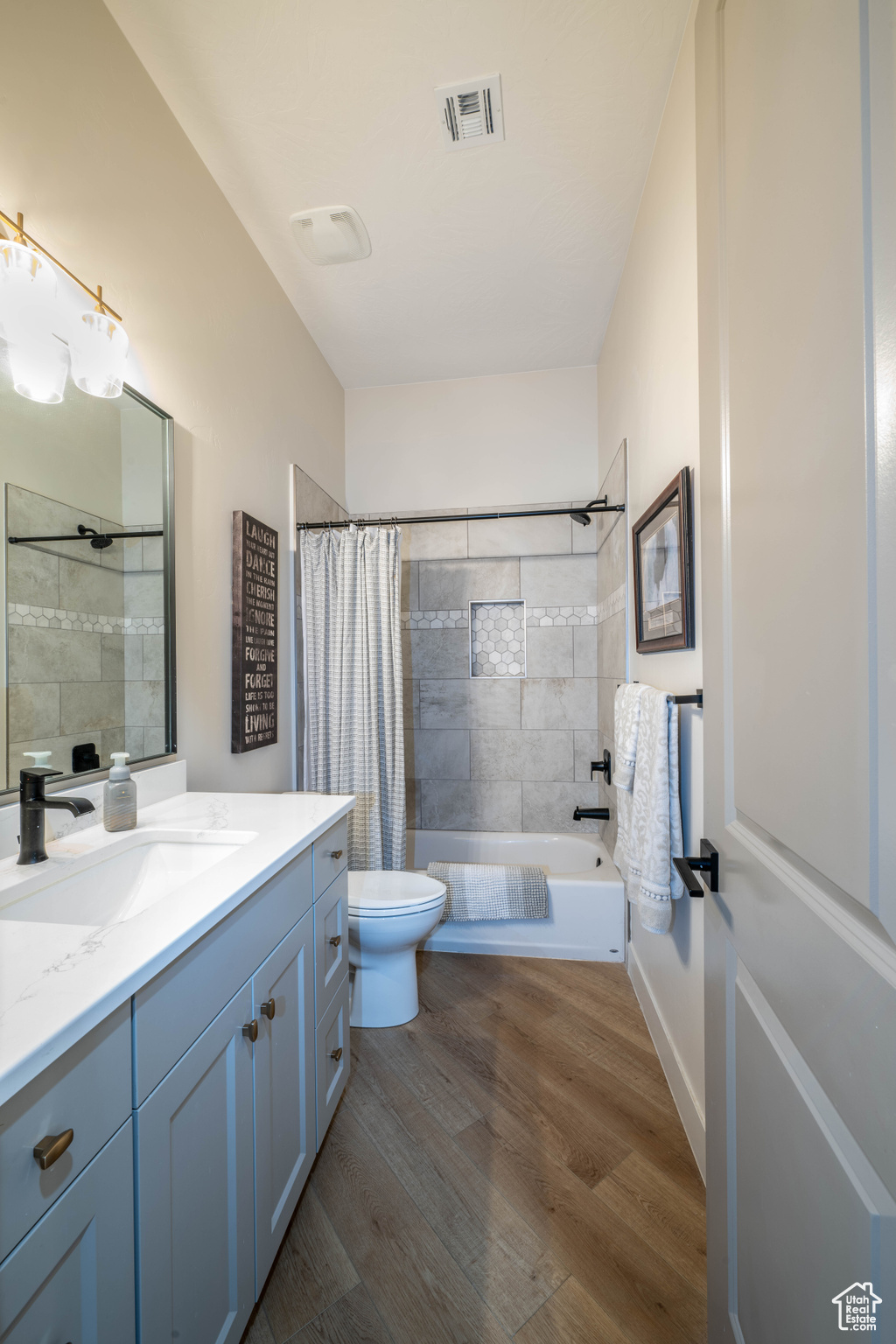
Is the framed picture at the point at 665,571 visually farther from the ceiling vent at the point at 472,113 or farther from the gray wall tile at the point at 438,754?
the gray wall tile at the point at 438,754

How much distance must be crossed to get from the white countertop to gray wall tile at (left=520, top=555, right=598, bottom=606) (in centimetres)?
206

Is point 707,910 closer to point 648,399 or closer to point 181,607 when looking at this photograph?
point 181,607

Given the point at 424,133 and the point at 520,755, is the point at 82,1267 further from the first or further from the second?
the point at 520,755

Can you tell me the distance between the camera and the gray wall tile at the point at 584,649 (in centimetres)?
292

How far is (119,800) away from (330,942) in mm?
588

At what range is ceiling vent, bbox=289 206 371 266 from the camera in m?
1.85

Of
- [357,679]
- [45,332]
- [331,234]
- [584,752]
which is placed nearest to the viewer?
[45,332]

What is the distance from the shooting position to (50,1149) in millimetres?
511

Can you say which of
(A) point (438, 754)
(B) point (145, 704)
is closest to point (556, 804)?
(A) point (438, 754)

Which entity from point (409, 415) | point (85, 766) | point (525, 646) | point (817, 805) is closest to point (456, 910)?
point (525, 646)

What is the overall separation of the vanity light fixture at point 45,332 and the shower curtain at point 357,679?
111 centimetres

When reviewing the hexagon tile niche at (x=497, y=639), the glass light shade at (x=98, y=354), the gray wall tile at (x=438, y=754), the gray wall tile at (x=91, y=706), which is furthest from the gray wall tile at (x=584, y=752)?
the glass light shade at (x=98, y=354)

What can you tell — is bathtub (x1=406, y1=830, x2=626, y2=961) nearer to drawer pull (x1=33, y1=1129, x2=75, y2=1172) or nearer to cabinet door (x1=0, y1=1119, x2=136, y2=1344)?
cabinet door (x1=0, y1=1119, x2=136, y2=1344)

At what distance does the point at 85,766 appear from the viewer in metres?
1.20
